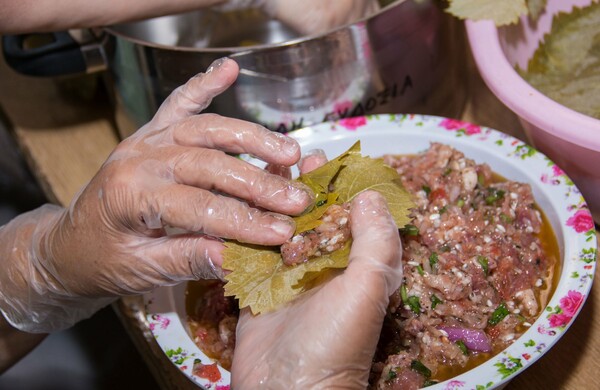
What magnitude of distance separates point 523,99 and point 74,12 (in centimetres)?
83

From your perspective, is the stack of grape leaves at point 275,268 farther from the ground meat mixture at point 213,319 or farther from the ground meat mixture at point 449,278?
the ground meat mixture at point 213,319

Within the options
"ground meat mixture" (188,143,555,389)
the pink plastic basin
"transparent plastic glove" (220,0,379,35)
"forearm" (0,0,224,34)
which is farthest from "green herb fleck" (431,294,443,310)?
"forearm" (0,0,224,34)

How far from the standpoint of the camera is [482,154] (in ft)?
4.05

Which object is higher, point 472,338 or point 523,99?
point 523,99

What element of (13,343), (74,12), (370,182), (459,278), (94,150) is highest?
(74,12)

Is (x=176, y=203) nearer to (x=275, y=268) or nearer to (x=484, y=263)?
(x=275, y=268)

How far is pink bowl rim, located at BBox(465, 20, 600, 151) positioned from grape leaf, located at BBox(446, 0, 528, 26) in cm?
2

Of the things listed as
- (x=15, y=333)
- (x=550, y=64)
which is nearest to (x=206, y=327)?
(x=15, y=333)

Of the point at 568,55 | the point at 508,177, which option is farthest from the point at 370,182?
the point at 568,55

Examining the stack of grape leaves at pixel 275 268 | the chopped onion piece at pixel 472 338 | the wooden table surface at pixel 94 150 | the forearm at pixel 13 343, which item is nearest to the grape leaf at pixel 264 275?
the stack of grape leaves at pixel 275 268

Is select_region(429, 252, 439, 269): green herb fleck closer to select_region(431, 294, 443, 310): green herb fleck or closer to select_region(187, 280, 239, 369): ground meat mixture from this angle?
select_region(431, 294, 443, 310): green herb fleck

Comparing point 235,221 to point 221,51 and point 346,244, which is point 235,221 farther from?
point 221,51

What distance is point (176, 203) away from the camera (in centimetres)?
90

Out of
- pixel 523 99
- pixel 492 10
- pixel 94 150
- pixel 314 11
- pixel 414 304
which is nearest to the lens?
pixel 414 304
